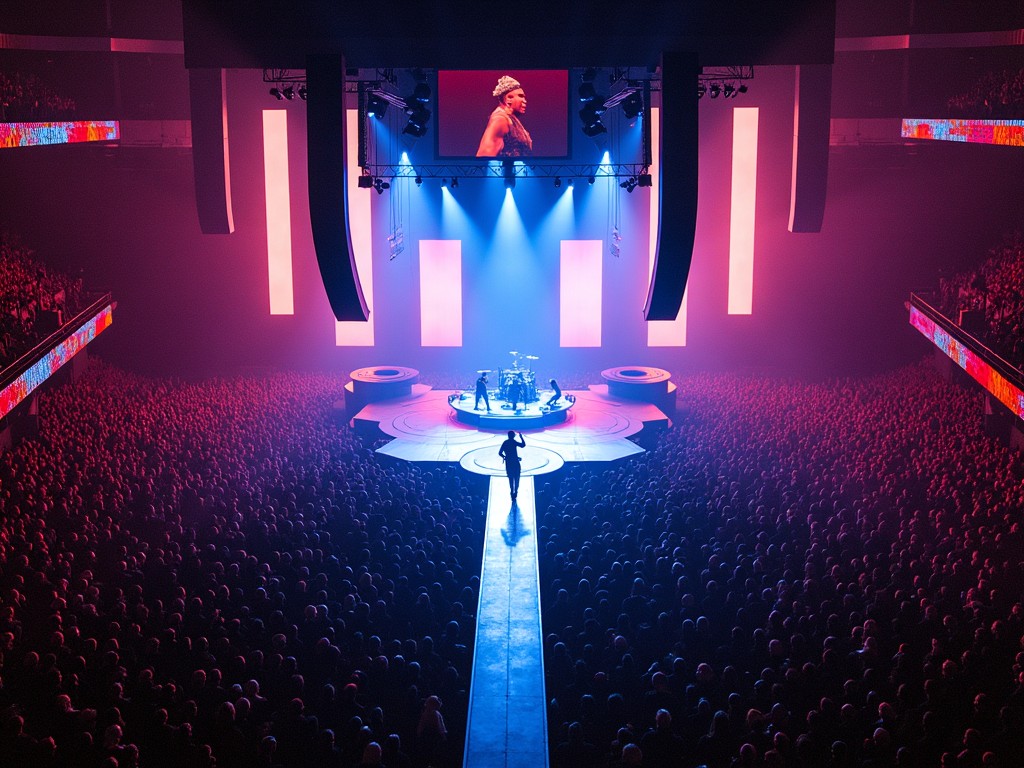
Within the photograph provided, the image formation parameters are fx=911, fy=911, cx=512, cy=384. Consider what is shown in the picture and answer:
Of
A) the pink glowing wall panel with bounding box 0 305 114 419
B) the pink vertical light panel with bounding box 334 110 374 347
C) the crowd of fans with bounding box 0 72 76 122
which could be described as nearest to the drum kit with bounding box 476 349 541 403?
the pink vertical light panel with bounding box 334 110 374 347

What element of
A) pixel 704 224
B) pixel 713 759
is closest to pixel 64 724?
pixel 713 759

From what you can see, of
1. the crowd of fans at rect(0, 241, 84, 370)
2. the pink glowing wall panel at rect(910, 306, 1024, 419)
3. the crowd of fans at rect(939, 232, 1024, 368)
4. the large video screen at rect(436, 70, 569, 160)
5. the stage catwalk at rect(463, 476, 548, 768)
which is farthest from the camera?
the large video screen at rect(436, 70, 569, 160)

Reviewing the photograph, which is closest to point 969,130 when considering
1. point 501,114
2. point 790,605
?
point 501,114

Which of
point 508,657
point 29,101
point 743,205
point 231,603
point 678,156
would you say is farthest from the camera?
point 743,205

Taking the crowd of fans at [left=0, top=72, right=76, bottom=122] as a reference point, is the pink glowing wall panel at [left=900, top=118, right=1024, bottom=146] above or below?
below

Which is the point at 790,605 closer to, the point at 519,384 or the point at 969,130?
the point at 519,384

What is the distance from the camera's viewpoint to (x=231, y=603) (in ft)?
30.1

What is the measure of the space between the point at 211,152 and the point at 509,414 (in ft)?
23.1

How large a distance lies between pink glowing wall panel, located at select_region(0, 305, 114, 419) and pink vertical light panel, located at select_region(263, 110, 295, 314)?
12.4 feet

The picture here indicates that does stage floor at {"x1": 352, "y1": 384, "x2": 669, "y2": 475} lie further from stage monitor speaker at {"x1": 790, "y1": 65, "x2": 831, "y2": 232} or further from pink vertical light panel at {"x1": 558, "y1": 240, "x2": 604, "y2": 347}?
stage monitor speaker at {"x1": 790, "y1": 65, "x2": 831, "y2": 232}

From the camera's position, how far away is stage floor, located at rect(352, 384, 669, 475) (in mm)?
15328

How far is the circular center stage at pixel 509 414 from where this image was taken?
17297mm

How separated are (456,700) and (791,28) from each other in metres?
6.67

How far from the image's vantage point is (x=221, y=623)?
8680mm
